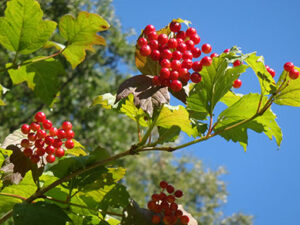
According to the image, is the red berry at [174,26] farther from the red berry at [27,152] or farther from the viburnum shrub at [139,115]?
the red berry at [27,152]

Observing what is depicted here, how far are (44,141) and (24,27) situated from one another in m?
0.46

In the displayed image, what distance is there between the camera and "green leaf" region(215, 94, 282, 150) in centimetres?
143

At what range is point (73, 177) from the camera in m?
1.44

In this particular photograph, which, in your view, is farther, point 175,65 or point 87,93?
point 87,93

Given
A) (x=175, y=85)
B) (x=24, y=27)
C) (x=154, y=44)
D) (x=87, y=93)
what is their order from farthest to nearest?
(x=87, y=93), (x=24, y=27), (x=154, y=44), (x=175, y=85)

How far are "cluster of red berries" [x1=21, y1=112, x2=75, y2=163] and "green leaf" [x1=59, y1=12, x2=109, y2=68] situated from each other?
1.10ft

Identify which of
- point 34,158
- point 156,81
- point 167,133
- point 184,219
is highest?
point 156,81

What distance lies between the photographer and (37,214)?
1273 millimetres

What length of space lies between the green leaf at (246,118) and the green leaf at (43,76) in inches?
28.7

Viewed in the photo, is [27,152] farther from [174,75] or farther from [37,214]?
[174,75]

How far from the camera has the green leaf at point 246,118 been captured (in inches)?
56.2

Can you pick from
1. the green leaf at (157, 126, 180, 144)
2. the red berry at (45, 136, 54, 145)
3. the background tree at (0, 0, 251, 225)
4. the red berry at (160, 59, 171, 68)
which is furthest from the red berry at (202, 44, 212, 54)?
the background tree at (0, 0, 251, 225)

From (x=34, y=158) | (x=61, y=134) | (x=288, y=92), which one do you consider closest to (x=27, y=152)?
(x=34, y=158)

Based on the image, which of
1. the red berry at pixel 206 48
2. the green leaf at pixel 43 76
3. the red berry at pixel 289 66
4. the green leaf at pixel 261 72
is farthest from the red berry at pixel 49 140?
the red berry at pixel 289 66
